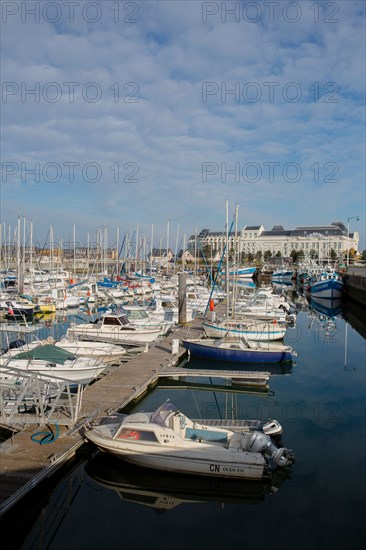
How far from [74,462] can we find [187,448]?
141 inches

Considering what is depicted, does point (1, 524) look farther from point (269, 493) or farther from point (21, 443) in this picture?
point (269, 493)

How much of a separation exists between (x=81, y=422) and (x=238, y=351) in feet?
43.2

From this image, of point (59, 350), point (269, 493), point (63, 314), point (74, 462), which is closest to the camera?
point (269, 493)

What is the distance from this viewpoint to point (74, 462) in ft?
46.1

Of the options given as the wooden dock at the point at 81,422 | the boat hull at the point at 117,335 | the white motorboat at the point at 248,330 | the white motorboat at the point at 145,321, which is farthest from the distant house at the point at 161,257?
the wooden dock at the point at 81,422

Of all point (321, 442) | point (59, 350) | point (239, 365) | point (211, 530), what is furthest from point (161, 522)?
point (239, 365)

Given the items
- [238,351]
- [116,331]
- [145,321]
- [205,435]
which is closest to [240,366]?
[238,351]

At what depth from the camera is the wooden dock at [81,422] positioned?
1147 centimetres

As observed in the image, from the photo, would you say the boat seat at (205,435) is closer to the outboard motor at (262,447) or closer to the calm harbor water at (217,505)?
the outboard motor at (262,447)

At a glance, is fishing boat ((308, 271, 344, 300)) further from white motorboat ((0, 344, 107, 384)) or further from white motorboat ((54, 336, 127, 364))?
white motorboat ((0, 344, 107, 384))

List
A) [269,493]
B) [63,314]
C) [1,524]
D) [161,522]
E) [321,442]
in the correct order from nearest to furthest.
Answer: [1,524] → [161,522] → [269,493] → [321,442] → [63,314]

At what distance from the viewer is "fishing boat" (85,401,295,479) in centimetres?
1289

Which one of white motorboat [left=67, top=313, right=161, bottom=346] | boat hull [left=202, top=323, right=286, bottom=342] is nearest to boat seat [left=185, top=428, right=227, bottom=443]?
white motorboat [left=67, top=313, right=161, bottom=346]

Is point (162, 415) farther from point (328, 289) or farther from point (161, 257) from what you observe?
point (161, 257)
